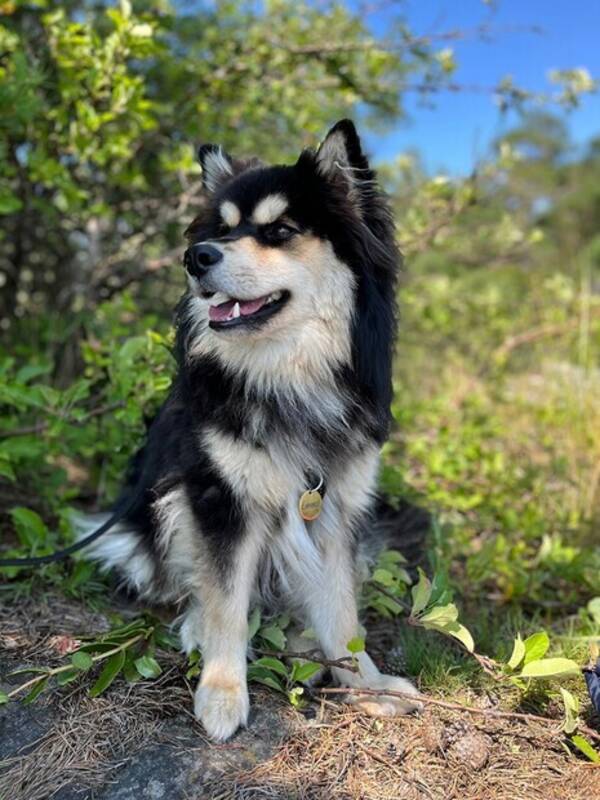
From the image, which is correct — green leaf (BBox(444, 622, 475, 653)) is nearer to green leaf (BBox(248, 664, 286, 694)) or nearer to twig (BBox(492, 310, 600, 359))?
green leaf (BBox(248, 664, 286, 694))

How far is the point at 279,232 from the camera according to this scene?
2293mm

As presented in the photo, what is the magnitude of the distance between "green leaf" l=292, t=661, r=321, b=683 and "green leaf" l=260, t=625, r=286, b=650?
0.19 meters

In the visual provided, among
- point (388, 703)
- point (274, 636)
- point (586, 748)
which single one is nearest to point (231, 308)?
point (274, 636)

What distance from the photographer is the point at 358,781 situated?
194 cm

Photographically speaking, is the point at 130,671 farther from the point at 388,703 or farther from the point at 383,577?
the point at 383,577

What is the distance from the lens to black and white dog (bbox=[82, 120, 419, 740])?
7.22ft

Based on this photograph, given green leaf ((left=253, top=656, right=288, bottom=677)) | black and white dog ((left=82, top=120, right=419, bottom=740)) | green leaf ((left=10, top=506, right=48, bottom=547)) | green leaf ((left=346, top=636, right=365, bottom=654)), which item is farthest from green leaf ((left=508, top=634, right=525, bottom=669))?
green leaf ((left=10, top=506, right=48, bottom=547))

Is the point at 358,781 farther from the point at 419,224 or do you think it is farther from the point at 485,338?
the point at 485,338

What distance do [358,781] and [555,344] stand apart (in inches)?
202

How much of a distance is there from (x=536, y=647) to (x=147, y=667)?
127 cm

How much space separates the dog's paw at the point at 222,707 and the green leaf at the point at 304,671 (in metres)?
0.17

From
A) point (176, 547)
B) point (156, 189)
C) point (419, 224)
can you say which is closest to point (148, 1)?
point (156, 189)

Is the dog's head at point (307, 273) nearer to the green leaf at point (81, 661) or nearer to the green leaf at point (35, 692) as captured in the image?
the green leaf at point (81, 661)

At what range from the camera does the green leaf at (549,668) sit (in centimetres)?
207
